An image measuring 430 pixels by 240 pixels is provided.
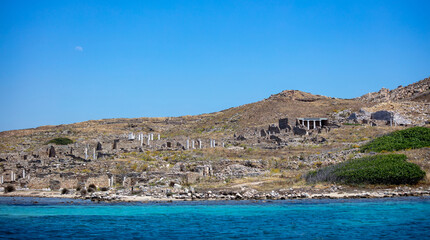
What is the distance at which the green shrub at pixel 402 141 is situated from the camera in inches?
1576

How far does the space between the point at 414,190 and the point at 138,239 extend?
17916 millimetres

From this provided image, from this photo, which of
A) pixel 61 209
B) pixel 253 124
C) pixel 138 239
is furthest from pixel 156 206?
pixel 253 124

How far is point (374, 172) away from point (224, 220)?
1386 cm

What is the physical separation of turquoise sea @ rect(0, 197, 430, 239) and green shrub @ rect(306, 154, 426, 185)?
14.2 ft

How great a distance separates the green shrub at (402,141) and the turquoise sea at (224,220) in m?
15.7

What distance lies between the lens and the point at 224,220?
2000cm

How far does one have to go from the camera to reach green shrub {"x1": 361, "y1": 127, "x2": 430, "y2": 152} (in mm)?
40031

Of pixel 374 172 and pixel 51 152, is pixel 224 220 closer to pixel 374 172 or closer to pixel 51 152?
pixel 374 172

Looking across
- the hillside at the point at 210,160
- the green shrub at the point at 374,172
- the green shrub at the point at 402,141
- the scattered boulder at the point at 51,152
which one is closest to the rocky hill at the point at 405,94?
the hillside at the point at 210,160

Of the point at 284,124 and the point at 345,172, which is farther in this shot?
the point at 284,124

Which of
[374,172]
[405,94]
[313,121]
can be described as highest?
[405,94]

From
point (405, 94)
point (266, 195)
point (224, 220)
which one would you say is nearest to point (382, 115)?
point (405, 94)

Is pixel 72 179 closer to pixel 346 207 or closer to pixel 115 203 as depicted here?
pixel 115 203

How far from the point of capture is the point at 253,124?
80.5 m
